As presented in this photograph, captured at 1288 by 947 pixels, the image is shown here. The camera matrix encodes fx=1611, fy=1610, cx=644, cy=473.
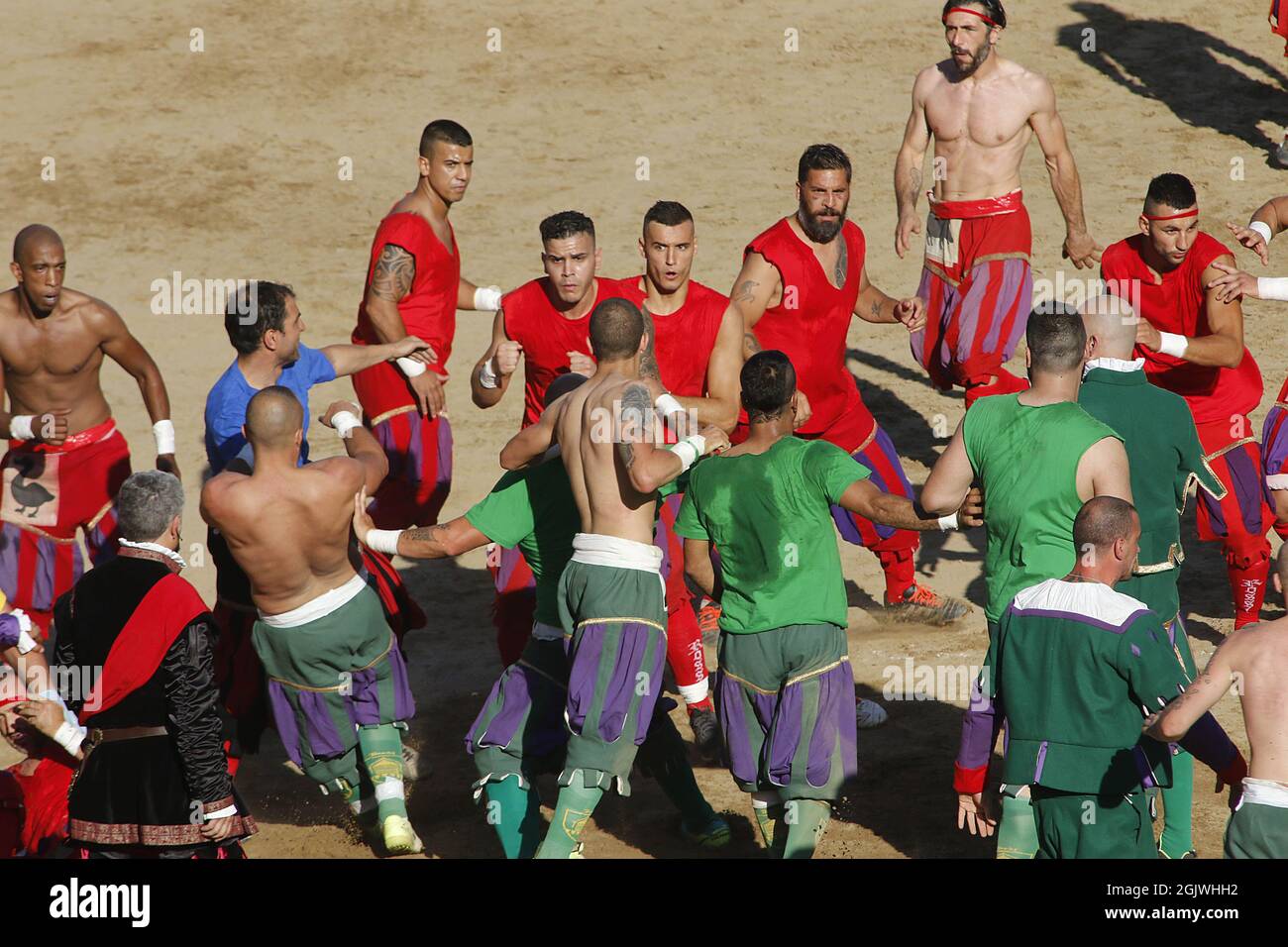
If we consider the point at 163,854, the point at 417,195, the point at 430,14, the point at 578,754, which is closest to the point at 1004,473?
the point at 578,754

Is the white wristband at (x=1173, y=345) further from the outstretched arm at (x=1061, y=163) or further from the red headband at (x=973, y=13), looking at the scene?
the red headband at (x=973, y=13)

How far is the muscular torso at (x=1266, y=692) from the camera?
501 cm

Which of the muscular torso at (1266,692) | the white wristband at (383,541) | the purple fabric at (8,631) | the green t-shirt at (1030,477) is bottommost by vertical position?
the muscular torso at (1266,692)

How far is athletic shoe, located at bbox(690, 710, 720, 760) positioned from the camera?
7.82m

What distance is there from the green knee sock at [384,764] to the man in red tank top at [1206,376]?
421 cm

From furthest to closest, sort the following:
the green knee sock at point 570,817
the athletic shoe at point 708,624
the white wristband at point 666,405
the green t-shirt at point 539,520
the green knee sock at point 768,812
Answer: the athletic shoe at point 708,624 < the white wristband at point 666,405 < the green t-shirt at point 539,520 < the green knee sock at point 768,812 < the green knee sock at point 570,817

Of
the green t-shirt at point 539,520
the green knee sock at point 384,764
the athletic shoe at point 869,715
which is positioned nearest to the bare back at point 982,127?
the athletic shoe at point 869,715

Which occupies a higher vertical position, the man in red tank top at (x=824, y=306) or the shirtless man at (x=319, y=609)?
the man in red tank top at (x=824, y=306)

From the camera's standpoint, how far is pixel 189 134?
58.3 feet

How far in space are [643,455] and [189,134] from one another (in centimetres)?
1323

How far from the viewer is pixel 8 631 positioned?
18.9 feet

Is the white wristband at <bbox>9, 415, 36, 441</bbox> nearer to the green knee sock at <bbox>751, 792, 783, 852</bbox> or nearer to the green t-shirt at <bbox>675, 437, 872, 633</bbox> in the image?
the green t-shirt at <bbox>675, 437, 872, 633</bbox>

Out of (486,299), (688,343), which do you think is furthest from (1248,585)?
(486,299)

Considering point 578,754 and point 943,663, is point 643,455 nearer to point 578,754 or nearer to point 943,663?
point 578,754
